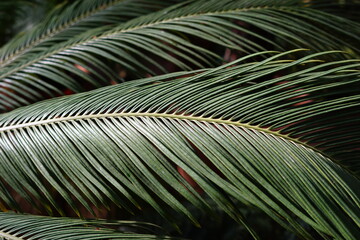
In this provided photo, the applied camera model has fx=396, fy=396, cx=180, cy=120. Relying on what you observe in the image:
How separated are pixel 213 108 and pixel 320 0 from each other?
73cm

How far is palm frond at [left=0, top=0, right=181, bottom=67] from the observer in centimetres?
170

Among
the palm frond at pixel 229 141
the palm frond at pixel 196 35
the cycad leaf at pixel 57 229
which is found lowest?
the cycad leaf at pixel 57 229

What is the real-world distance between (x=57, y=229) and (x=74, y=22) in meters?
1.11

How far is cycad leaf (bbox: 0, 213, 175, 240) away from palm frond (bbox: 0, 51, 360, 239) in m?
0.08

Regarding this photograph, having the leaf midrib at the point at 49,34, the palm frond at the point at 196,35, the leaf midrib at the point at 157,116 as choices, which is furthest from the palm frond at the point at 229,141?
the leaf midrib at the point at 49,34

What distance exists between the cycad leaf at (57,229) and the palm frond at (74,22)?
34.3 inches

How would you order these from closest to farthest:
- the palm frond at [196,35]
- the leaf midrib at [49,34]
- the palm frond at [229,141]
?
the palm frond at [229,141] < the palm frond at [196,35] < the leaf midrib at [49,34]

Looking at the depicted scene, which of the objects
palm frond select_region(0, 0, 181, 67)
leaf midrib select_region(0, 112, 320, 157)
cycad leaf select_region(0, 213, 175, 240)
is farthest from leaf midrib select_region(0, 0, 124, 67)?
cycad leaf select_region(0, 213, 175, 240)

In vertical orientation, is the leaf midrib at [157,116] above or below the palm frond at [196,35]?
below

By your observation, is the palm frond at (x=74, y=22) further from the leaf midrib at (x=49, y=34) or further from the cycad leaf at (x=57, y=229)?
the cycad leaf at (x=57, y=229)

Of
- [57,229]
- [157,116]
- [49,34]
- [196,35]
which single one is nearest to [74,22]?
[49,34]

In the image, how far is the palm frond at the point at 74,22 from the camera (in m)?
1.70

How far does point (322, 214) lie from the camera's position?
78 cm

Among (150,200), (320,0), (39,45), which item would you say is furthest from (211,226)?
(39,45)
